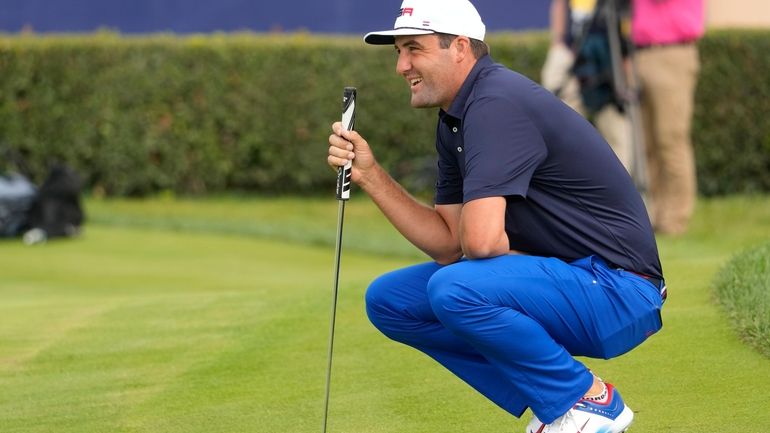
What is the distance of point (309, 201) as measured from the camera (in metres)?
13.4

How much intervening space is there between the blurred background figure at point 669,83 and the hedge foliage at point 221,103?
7.81 feet

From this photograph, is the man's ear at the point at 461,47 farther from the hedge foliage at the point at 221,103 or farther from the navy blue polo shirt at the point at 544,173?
the hedge foliage at the point at 221,103

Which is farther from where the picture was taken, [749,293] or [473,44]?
[749,293]

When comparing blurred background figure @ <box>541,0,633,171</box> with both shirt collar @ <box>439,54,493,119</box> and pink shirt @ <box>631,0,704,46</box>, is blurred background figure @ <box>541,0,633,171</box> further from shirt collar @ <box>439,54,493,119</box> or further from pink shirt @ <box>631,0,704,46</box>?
shirt collar @ <box>439,54,493,119</box>

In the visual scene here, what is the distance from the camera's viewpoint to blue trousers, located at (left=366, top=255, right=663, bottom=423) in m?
4.04

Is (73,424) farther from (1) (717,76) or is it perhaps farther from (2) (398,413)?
(1) (717,76)

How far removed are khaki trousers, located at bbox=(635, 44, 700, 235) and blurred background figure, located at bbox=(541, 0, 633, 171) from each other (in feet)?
0.99

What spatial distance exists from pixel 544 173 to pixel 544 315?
43 cm

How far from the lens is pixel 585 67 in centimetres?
1046

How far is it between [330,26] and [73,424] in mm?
9616

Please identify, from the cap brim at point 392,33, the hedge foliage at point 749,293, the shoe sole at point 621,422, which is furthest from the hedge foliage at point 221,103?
the shoe sole at point 621,422

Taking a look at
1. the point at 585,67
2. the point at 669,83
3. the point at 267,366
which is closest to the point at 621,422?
the point at 267,366

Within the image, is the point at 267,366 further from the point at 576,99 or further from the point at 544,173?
the point at 576,99

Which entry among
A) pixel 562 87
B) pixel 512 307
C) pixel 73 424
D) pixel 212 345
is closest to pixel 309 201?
pixel 562 87
